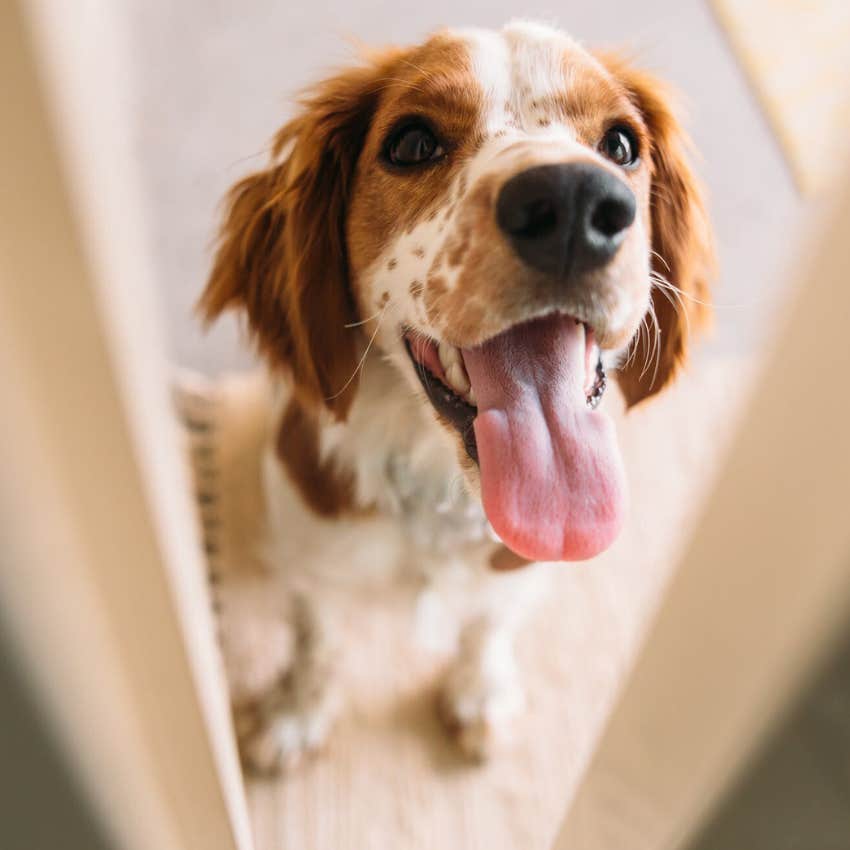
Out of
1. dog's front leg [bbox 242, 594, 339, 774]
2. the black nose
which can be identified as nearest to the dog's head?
the black nose

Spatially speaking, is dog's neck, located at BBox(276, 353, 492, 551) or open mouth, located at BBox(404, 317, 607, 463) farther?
dog's neck, located at BBox(276, 353, 492, 551)

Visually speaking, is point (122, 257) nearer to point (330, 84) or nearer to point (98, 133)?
point (98, 133)

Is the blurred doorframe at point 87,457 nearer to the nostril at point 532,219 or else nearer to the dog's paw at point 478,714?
the nostril at point 532,219

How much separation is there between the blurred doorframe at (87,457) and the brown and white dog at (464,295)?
412 mm

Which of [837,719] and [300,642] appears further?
[300,642]

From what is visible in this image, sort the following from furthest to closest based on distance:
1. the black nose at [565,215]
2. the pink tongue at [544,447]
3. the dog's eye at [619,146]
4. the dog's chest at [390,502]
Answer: the dog's chest at [390,502]
the dog's eye at [619,146]
the pink tongue at [544,447]
the black nose at [565,215]

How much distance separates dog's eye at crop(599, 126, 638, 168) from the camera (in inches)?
40.8

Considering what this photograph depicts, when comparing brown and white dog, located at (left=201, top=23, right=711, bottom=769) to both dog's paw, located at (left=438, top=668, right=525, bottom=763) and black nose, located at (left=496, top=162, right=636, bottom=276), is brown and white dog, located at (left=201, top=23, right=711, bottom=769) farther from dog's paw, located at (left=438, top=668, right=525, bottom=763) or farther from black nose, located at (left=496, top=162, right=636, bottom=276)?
dog's paw, located at (left=438, top=668, right=525, bottom=763)

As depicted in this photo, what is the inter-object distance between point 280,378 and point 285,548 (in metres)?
0.27

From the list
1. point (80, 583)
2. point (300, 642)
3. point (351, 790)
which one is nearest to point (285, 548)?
point (300, 642)

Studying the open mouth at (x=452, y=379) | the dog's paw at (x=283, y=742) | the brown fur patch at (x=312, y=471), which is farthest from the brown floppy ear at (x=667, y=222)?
the dog's paw at (x=283, y=742)

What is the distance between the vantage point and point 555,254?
31.9 inches

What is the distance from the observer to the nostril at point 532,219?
80 cm

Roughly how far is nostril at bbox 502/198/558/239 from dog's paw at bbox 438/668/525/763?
0.89m
